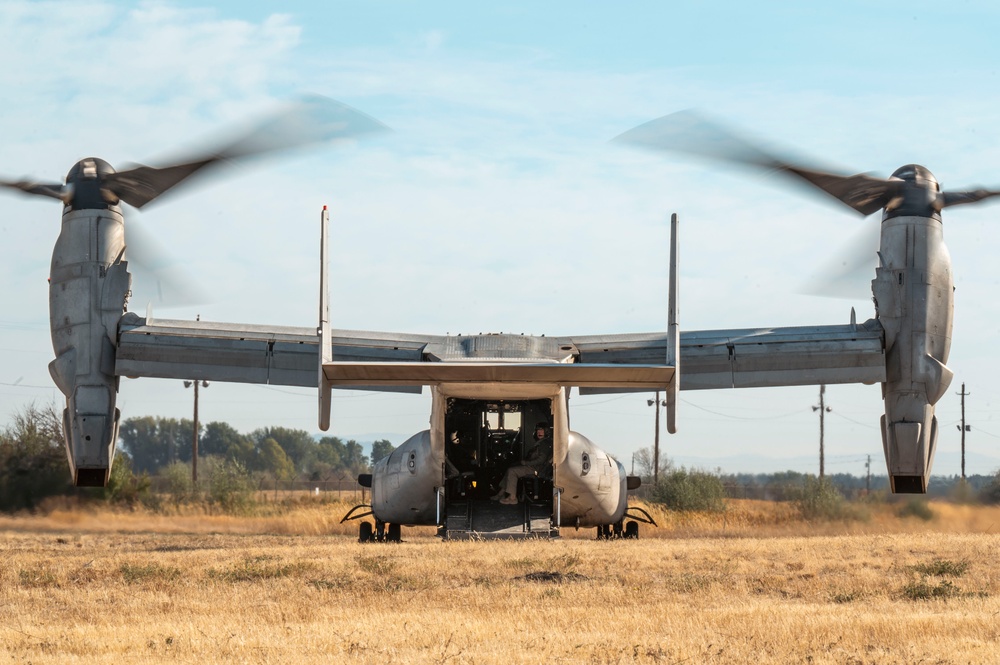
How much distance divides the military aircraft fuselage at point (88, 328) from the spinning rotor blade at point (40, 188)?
391 millimetres

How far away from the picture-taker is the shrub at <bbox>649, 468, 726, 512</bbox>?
30.7m

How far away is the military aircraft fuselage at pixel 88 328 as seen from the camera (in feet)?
59.4

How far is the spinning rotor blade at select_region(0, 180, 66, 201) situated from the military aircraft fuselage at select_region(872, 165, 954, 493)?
1301cm

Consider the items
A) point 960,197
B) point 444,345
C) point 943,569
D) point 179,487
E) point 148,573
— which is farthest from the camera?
point 179,487

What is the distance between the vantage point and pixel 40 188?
62.1 ft

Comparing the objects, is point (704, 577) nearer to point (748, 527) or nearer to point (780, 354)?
point (780, 354)

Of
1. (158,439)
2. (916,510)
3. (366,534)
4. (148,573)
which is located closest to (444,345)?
(148,573)

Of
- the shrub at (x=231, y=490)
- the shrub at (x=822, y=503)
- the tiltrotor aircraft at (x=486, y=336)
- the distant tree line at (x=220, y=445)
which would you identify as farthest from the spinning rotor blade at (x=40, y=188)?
the distant tree line at (x=220, y=445)

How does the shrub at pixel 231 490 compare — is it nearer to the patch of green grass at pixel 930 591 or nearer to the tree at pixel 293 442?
the patch of green grass at pixel 930 591

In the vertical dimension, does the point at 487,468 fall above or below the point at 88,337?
below

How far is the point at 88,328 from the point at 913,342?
12.6 metres

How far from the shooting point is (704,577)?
14.0m

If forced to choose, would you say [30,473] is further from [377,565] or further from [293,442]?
[293,442]

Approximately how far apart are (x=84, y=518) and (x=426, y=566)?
44.8ft
